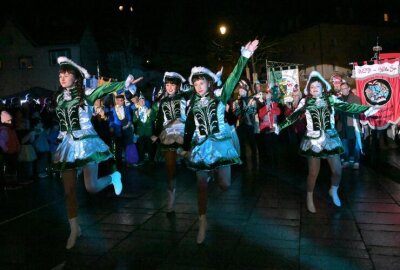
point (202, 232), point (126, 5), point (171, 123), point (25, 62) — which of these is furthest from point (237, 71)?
point (126, 5)

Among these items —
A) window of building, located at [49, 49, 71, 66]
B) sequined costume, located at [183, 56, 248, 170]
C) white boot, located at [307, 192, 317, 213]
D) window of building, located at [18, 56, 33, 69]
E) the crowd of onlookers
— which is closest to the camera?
sequined costume, located at [183, 56, 248, 170]

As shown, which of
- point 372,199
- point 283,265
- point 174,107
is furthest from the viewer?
point 372,199

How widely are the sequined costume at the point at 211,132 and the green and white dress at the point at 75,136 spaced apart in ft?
3.54

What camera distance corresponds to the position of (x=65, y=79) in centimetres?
494

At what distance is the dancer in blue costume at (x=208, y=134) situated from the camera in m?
4.81

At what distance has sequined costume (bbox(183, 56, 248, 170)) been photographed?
480cm

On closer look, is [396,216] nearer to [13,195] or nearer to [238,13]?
[13,195]

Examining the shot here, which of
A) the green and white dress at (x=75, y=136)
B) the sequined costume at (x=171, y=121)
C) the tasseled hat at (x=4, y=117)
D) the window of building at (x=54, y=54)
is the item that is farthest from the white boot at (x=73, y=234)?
the window of building at (x=54, y=54)

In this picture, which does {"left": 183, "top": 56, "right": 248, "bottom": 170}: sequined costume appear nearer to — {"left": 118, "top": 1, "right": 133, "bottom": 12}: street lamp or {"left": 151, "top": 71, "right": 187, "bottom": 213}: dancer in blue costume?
{"left": 151, "top": 71, "right": 187, "bottom": 213}: dancer in blue costume

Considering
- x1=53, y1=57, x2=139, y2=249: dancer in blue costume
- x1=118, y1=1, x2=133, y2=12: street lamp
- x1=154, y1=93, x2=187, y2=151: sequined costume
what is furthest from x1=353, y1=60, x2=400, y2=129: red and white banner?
x1=118, y1=1, x2=133, y2=12: street lamp

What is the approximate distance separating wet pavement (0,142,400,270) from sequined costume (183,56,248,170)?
3.27 ft

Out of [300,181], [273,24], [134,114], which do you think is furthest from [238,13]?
[300,181]

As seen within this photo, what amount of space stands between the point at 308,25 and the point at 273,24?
14.2 feet

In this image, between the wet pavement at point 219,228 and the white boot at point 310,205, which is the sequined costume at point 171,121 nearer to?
the wet pavement at point 219,228
